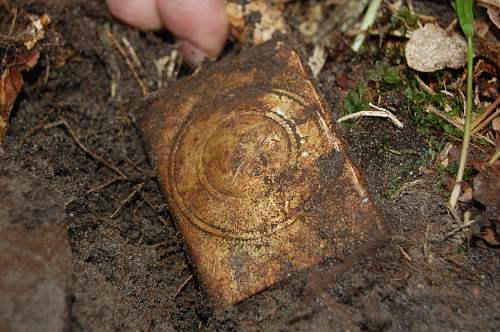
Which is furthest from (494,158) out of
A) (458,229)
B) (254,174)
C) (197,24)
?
(197,24)

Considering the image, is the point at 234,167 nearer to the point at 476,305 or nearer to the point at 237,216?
the point at 237,216

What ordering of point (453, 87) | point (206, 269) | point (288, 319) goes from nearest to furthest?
point (288, 319)
point (206, 269)
point (453, 87)

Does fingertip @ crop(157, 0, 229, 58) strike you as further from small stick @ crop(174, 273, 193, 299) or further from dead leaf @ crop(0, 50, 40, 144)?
small stick @ crop(174, 273, 193, 299)

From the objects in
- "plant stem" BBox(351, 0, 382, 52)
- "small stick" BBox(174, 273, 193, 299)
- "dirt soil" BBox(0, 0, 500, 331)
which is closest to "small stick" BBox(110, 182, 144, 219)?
"dirt soil" BBox(0, 0, 500, 331)

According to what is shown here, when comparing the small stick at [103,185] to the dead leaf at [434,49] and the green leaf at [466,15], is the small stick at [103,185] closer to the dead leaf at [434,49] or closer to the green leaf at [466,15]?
the dead leaf at [434,49]

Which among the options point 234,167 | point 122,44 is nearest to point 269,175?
point 234,167

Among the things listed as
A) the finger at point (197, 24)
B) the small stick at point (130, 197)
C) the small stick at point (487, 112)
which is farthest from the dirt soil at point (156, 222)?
the small stick at point (487, 112)
